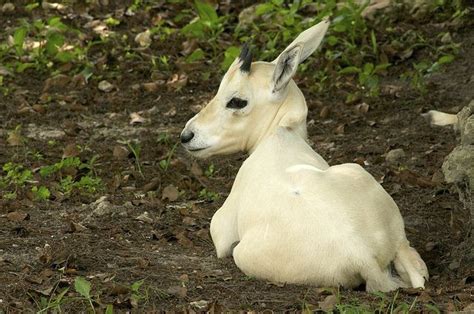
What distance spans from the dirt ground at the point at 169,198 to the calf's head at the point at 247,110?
2.27 feet

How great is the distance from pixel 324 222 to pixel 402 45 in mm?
6167

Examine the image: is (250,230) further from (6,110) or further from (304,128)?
(6,110)

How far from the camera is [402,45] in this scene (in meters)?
12.1

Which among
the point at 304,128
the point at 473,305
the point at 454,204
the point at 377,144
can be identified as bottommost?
the point at 377,144

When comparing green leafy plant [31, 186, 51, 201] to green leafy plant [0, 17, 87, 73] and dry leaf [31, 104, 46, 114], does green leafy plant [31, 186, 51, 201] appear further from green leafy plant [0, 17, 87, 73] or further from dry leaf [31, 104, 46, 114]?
green leafy plant [0, 17, 87, 73]

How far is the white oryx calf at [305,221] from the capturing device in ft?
20.4

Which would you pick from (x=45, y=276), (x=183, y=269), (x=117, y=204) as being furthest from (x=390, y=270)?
(x=117, y=204)

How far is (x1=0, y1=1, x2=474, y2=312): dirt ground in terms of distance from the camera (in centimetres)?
629

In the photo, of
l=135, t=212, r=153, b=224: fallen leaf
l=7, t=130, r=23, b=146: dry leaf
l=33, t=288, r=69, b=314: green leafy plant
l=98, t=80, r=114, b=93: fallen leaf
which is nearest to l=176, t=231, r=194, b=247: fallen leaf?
l=135, t=212, r=153, b=224: fallen leaf

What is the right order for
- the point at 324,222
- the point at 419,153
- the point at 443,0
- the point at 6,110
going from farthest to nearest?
the point at 443,0 < the point at 6,110 < the point at 419,153 < the point at 324,222

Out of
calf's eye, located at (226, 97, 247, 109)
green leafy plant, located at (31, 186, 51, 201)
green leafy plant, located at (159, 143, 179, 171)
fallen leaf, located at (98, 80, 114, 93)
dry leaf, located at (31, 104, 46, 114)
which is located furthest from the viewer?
fallen leaf, located at (98, 80, 114, 93)

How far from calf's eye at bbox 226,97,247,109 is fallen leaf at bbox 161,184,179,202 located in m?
1.38

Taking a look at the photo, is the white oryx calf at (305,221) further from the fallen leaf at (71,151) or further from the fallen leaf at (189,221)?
the fallen leaf at (71,151)

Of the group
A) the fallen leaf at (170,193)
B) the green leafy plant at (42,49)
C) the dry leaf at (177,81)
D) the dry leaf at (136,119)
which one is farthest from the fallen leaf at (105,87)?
the fallen leaf at (170,193)
